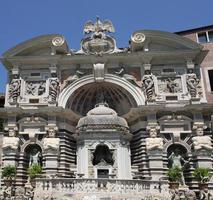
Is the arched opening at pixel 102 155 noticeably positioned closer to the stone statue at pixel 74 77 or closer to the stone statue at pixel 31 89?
the stone statue at pixel 74 77

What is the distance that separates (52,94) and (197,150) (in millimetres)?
10465

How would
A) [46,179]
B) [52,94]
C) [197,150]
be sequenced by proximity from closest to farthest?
1. [46,179]
2. [197,150]
3. [52,94]

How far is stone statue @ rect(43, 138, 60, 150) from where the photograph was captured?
22234 mm

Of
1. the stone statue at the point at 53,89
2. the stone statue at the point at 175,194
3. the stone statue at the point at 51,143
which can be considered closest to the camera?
the stone statue at the point at 175,194

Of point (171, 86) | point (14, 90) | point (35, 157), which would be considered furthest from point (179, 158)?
point (14, 90)

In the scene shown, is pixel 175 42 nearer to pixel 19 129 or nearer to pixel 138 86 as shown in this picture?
pixel 138 86

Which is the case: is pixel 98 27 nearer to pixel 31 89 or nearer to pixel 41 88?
pixel 41 88

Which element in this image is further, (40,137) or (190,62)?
(190,62)

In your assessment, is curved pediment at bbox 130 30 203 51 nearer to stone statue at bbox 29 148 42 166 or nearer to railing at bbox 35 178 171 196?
stone statue at bbox 29 148 42 166

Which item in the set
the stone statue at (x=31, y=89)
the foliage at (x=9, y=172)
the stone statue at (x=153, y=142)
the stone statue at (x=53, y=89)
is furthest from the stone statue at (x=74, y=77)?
the foliage at (x=9, y=172)

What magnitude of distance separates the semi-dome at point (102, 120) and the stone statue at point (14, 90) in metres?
4.99

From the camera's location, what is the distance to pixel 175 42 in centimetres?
2525

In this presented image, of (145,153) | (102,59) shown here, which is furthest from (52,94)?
(145,153)

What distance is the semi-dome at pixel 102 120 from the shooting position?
2227 cm
